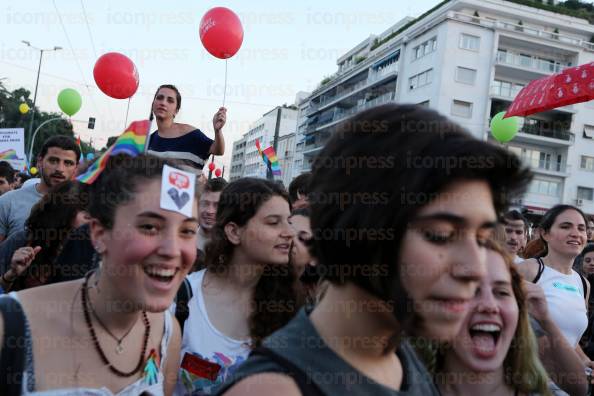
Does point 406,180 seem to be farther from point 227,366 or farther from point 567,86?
point 567,86

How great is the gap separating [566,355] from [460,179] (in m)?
2.38

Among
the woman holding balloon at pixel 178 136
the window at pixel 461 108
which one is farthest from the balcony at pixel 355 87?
the woman holding balloon at pixel 178 136

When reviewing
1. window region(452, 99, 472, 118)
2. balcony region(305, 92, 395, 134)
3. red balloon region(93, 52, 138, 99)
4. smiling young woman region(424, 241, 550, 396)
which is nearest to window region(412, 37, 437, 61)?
window region(452, 99, 472, 118)

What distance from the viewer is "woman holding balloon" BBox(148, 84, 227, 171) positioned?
4879 mm

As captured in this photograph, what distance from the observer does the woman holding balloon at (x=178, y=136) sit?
488 cm

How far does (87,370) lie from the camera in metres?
1.80

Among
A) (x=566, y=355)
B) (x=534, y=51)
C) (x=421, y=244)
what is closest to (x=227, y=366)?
(x=421, y=244)

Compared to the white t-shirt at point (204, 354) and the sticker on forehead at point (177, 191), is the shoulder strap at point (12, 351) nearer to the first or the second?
the sticker on forehead at point (177, 191)

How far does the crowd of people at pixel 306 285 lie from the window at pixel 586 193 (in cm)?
3784

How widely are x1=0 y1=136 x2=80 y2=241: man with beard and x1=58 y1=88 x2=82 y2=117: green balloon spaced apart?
7332 millimetres

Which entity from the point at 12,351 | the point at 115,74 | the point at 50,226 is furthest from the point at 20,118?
the point at 12,351

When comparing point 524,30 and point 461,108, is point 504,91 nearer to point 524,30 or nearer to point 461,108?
point 461,108

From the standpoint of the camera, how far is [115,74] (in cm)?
573

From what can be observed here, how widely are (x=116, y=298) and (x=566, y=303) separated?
11.0 feet
